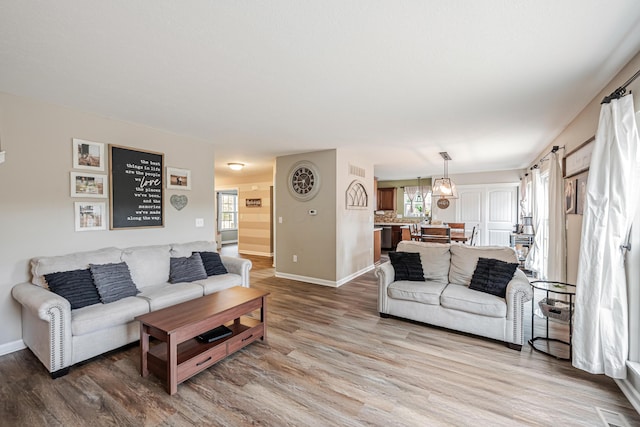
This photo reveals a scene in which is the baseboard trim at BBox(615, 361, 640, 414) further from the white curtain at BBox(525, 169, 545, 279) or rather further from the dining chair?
the dining chair

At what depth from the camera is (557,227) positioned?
3625 mm

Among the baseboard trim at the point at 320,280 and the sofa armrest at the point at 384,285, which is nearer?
the sofa armrest at the point at 384,285

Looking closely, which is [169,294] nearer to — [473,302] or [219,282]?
[219,282]

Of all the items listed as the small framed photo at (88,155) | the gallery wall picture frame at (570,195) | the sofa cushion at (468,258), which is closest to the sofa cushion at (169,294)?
the small framed photo at (88,155)

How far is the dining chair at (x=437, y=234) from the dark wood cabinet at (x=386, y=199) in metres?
3.99

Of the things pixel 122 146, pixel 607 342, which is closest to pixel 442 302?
pixel 607 342

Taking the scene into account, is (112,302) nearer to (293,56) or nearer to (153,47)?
(153,47)

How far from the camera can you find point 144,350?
2.28 meters

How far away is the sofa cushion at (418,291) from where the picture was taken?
10.5ft

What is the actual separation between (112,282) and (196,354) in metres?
1.23

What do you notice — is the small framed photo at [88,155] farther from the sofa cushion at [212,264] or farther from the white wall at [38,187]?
the sofa cushion at [212,264]

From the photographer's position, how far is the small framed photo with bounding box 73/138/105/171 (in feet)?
10.0

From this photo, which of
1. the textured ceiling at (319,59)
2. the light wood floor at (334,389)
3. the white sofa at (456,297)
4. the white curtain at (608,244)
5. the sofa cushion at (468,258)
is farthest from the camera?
the sofa cushion at (468,258)

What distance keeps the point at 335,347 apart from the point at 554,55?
9.81 ft
